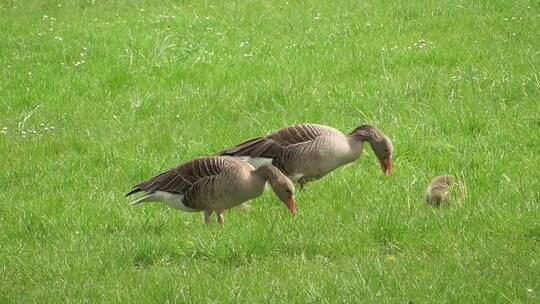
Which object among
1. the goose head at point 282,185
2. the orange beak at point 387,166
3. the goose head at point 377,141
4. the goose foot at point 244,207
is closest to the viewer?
the goose head at point 282,185

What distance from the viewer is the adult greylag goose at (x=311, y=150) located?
9359mm

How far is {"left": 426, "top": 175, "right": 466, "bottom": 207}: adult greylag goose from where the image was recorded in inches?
338

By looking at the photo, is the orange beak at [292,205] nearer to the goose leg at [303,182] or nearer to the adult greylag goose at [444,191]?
the goose leg at [303,182]

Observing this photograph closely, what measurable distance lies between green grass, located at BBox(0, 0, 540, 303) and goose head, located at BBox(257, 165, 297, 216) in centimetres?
14

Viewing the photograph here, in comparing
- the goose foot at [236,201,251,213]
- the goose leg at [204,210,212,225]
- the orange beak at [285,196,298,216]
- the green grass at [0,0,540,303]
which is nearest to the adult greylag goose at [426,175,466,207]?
the green grass at [0,0,540,303]

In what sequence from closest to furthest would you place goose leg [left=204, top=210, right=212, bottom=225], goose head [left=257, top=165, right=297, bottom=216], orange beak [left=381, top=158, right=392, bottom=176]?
1. goose head [left=257, top=165, right=297, bottom=216]
2. goose leg [left=204, top=210, right=212, bottom=225]
3. orange beak [left=381, top=158, right=392, bottom=176]

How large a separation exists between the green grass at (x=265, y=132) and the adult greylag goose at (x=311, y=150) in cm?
24

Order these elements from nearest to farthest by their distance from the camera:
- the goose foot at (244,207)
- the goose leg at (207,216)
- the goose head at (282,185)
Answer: the goose head at (282,185) < the goose leg at (207,216) < the goose foot at (244,207)

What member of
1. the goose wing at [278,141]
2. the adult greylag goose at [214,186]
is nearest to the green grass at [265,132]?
the adult greylag goose at [214,186]

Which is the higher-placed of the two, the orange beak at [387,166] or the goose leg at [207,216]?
the goose leg at [207,216]

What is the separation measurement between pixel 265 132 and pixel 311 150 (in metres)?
2.07

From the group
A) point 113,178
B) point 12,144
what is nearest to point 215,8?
point 12,144

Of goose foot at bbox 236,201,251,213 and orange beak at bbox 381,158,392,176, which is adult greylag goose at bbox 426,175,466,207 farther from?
goose foot at bbox 236,201,251,213

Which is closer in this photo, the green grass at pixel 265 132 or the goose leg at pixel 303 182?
the green grass at pixel 265 132
